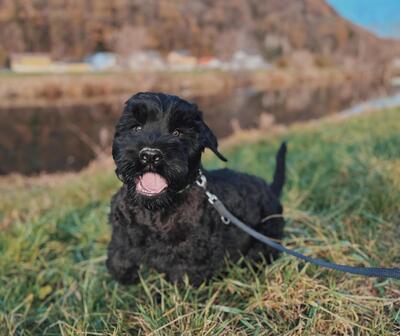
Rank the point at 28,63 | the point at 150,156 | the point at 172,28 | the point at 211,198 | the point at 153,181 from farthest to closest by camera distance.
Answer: the point at 172,28, the point at 28,63, the point at 211,198, the point at 153,181, the point at 150,156

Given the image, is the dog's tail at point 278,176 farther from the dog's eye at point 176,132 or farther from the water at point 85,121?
the water at point 85,121

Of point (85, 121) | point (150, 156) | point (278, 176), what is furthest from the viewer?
point (85, 121)

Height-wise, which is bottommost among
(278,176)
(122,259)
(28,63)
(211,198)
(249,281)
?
(28,63)

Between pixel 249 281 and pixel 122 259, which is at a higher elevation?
pixel 122 259

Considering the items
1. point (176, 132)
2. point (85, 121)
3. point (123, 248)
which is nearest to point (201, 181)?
point (176, 132)

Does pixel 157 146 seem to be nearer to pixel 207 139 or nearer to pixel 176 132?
pixel 176 132

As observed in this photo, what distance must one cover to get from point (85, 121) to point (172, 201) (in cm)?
1717

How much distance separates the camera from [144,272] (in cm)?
313

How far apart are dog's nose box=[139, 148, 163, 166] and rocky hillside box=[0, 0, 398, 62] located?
2773 inches

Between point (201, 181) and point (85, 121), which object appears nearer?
point (201, 181)

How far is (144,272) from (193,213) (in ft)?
2.65

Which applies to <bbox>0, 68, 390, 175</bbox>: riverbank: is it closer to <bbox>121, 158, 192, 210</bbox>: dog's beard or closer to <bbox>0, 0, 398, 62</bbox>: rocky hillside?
<bbox>121, 158, 192, 210</bbox>: dog's beard

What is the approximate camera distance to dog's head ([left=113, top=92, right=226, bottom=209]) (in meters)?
2.24

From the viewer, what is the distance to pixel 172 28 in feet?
339
